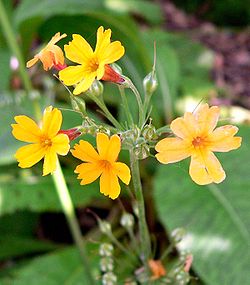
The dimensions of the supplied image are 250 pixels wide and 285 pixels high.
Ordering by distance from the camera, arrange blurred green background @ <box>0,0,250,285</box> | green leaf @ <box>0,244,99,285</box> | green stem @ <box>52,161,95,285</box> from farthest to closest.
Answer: green leaf @ <box>0,244,99,285</box> → blurred green background @ <box>0,0,250,285</box> → green stem @ <box>52,161,95,285</box>

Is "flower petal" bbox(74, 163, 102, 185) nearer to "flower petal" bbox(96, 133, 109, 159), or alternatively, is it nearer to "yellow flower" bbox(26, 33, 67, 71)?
"flower petal" bbox(96, 133, 109, 159)

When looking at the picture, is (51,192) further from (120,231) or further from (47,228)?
(47,228)

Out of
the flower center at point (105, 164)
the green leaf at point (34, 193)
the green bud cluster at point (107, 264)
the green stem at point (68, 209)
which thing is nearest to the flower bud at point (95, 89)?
the flower center at point (105, 164)

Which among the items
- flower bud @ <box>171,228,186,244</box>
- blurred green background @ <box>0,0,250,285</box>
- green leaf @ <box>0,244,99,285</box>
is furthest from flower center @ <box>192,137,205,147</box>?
green leaf @ <box>0,244,99,285</box>

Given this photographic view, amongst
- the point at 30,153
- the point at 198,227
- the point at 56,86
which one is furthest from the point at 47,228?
the point at 30,153

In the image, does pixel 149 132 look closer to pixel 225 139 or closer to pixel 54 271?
pixel 225 139
